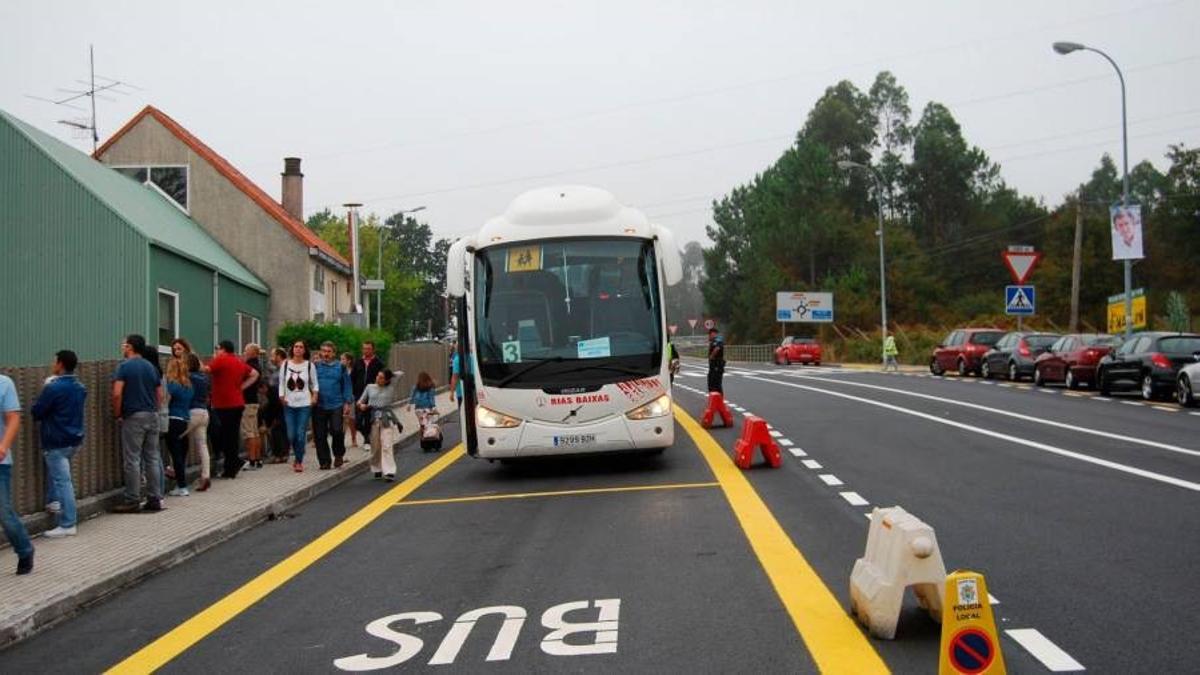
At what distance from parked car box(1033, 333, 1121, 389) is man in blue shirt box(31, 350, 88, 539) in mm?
25072

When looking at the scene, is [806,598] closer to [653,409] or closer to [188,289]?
[653,409]

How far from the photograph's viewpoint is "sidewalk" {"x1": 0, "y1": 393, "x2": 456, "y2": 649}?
8.06 metres

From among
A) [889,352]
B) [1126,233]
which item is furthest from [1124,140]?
[889,352]

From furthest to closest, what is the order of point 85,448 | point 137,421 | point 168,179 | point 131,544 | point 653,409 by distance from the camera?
point 168,179 < point 653,409 < point 85,448 < point 137,421 < point 131,544

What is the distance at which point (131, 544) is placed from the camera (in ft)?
34.2

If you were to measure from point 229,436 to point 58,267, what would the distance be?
481 inches

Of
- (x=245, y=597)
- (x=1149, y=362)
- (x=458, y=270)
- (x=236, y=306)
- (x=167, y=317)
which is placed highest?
(x=236, y=306)

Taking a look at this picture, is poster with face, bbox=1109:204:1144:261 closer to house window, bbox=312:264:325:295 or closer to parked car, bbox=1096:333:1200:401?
parked car, bbox=1096:333:1200:401

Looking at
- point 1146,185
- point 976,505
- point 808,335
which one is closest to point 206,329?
point 976,505

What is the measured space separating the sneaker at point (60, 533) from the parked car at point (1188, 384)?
2134 cm

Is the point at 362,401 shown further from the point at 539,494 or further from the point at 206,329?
the point at 206,329

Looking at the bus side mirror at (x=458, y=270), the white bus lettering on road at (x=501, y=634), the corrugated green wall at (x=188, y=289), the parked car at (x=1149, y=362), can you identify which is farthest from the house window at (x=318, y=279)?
the white bus lettering on road at (x=501, y=634)

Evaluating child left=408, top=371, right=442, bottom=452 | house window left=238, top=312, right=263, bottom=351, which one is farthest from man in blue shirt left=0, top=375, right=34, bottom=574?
house window left=238, top=312, right=263, bottom=351

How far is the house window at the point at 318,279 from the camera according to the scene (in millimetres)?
37750
